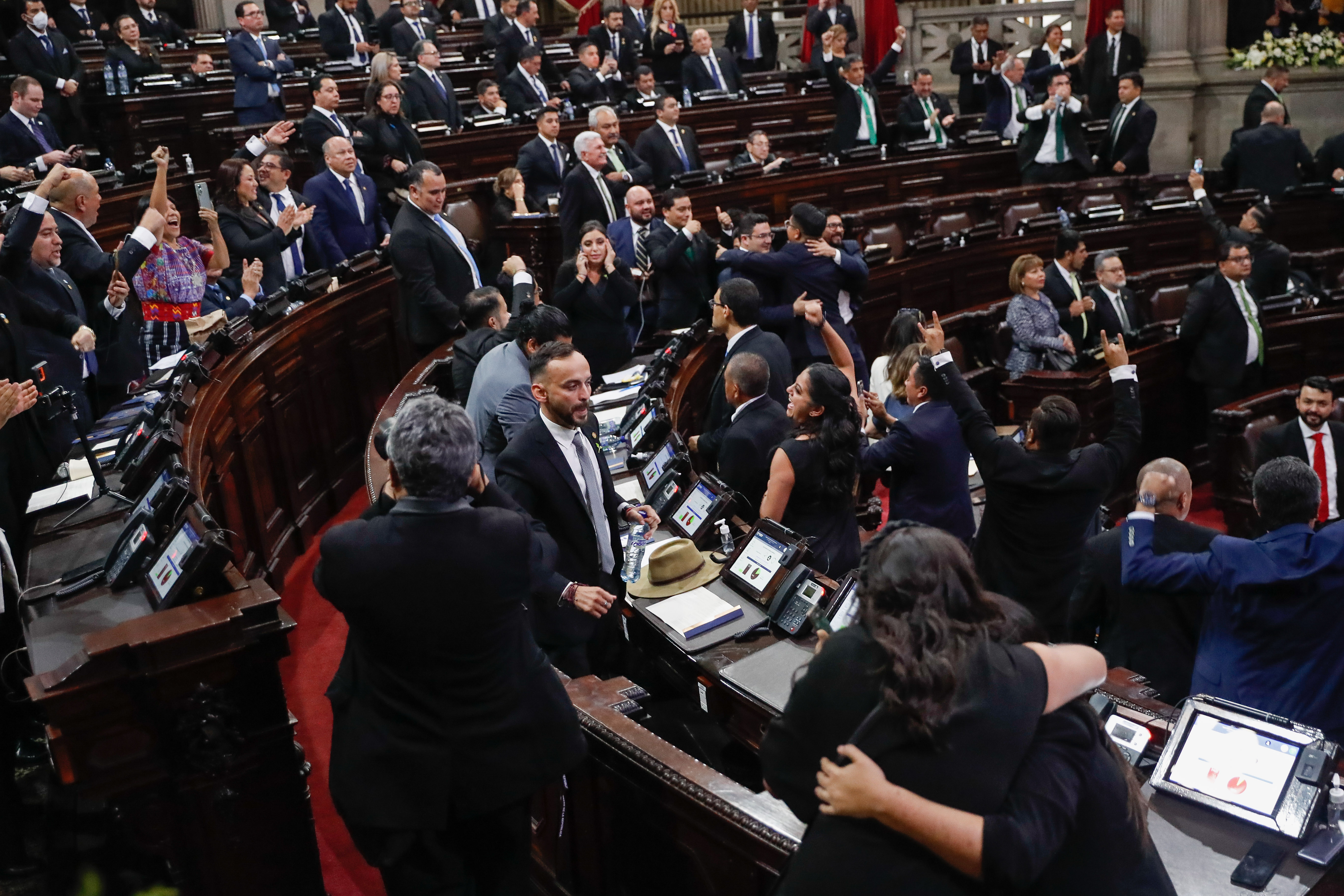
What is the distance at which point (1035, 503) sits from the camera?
12.4 feet

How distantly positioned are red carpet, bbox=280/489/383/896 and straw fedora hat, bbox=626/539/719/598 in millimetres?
821

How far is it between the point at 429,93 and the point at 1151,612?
18.7 feet

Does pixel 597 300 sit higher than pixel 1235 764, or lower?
higher

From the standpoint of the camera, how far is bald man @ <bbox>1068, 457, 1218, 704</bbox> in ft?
11.1

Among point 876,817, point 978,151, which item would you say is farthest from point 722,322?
point 978,151

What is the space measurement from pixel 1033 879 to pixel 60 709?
69.6 inches

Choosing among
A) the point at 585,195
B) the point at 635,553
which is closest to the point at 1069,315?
the point at 585,195

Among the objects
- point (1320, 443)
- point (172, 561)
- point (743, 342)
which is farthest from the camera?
point (1320, 443)

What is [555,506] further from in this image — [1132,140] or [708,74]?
[1132,140]

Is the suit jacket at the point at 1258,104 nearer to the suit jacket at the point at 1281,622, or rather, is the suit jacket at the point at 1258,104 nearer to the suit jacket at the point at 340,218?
the suit jacket at the point at 340,218

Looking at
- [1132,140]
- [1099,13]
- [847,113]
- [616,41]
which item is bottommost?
[1132,140]

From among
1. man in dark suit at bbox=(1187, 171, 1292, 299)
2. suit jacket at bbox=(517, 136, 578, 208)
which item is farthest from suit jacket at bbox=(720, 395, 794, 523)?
man in dark suit at bbox=(1187, 171, 1292, 299)

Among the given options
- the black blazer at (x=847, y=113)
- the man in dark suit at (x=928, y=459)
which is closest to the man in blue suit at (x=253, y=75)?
the black blazer at (x=847, y=113)

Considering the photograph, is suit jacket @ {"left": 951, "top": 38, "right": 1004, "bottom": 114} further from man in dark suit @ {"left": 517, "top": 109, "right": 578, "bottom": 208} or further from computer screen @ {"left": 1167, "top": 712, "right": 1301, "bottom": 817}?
computer screen @ {"left": 1167, "top": 712, "right": 1301, "bottom": 817}
